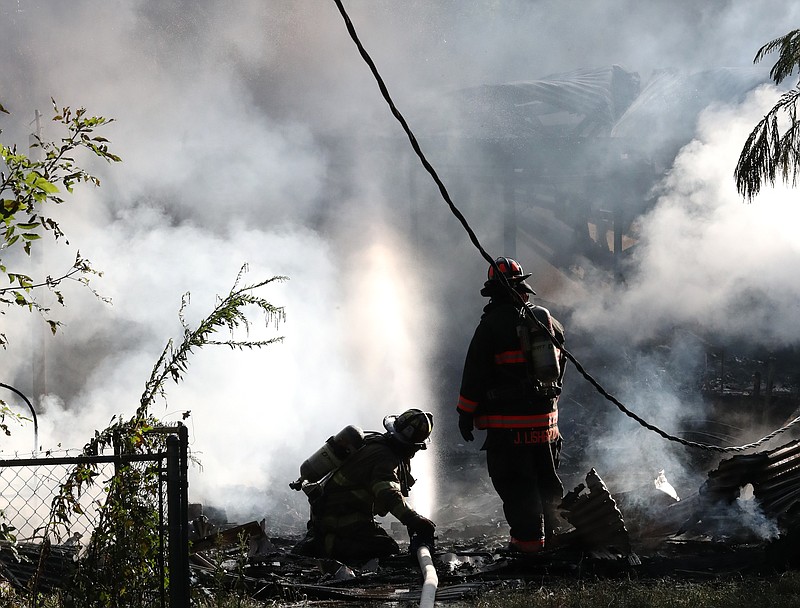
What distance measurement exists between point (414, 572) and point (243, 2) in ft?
39.7

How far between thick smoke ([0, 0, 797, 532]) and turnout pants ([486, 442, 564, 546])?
342cm

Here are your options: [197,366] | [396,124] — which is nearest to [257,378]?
[197,366]

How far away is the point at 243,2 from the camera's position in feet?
48.4

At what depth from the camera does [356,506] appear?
5320 mm

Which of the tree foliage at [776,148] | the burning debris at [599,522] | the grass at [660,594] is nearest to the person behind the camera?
the grass at [660,594]

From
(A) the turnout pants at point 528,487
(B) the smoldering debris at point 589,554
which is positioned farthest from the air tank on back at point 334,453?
(A) the turnout pants at point 528,487

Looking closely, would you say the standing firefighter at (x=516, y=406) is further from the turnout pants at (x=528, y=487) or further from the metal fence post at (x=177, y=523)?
the metal fence post at (x=177, y=523)

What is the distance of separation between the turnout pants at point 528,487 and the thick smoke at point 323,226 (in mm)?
3424

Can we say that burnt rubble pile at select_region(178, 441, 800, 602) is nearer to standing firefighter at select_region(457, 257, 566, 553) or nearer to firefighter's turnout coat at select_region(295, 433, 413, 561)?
firefighter's turnout coat at select_region(295, 433, 413, 561)

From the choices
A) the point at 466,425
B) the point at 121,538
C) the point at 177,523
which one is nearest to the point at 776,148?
the point at 466,425

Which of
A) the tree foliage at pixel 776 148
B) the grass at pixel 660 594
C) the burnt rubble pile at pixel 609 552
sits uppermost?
the tree foliage at pixel 776 148

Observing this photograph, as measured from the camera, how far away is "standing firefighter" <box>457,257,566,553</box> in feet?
17.7

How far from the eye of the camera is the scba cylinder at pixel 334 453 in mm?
5277

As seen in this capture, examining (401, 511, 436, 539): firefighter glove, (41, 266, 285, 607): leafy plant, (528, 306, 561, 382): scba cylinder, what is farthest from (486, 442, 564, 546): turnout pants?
(41, 266, 285, 607): leafy plant
